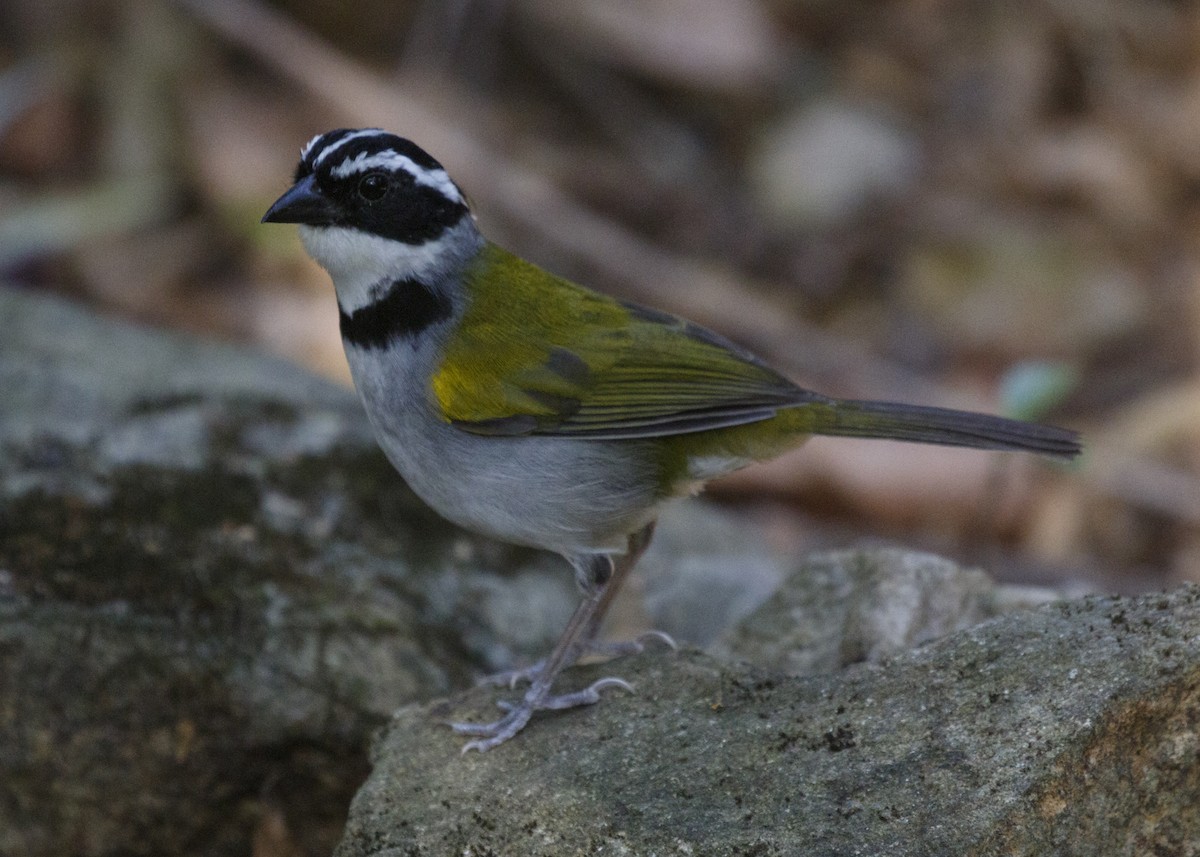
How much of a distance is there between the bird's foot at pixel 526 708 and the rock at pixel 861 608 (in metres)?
0.50

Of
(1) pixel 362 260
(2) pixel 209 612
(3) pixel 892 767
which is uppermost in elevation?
(1) pixel 362 260

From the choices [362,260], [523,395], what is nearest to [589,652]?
[523,395]

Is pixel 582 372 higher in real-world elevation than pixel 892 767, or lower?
higher

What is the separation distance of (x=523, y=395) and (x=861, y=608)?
1104mm

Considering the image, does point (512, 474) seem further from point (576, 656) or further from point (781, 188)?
point (781, 188)

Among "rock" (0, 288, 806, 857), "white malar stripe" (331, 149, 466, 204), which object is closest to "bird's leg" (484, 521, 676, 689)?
"rock" (0, 288, 806, 857)

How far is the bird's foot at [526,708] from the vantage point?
353 cm

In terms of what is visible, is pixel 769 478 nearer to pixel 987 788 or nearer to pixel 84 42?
pixel 987 788

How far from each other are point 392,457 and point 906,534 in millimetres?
3567

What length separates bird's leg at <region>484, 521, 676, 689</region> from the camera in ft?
13.1

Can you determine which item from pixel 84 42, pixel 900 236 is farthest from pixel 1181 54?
pixel 84 42

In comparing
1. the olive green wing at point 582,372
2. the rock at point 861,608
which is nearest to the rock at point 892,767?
the rock at point 861,608

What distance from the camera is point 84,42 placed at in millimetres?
8469

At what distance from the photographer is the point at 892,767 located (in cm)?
296
